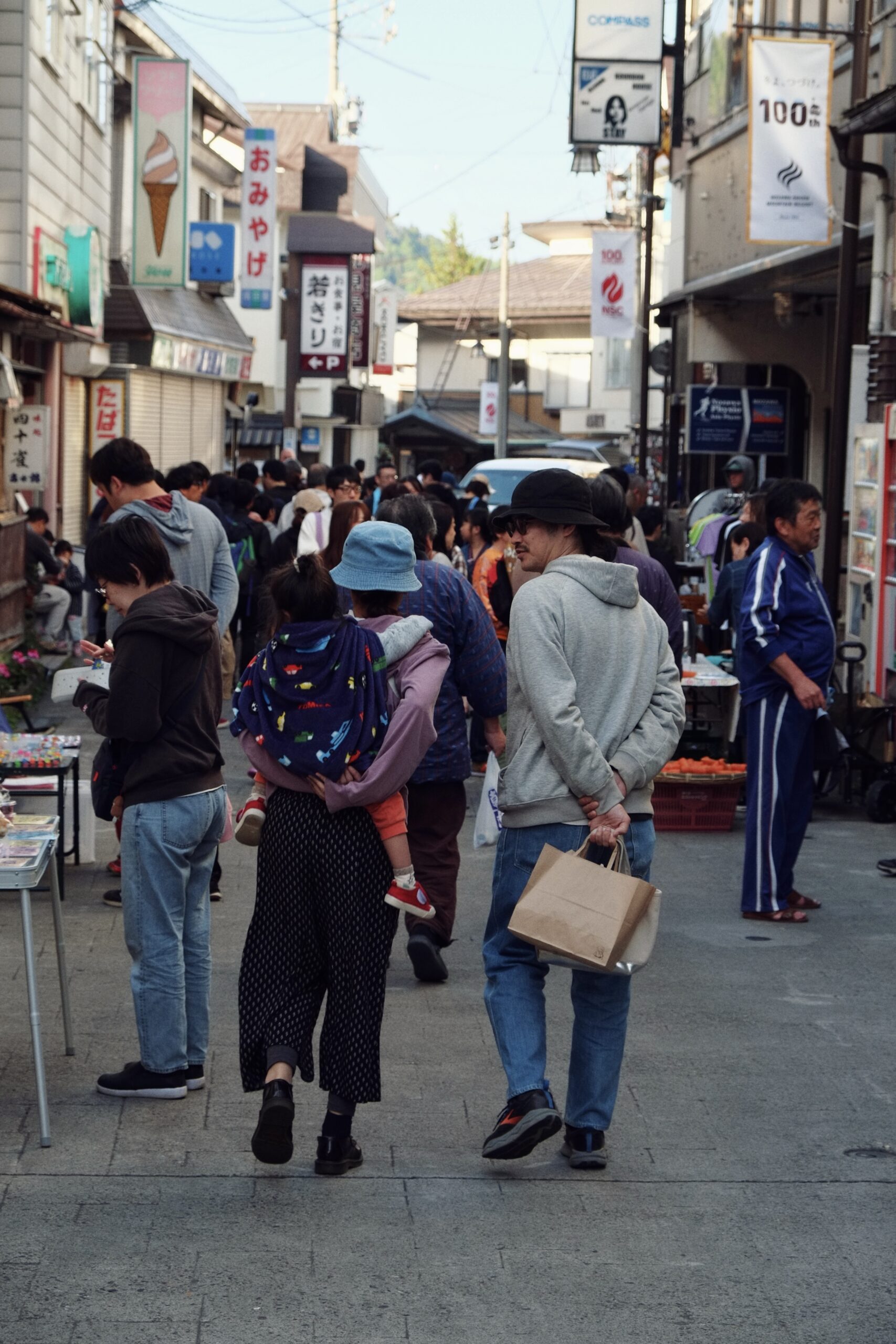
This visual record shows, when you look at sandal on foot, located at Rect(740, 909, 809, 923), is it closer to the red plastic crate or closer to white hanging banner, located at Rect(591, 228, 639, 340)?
the red plastic crate

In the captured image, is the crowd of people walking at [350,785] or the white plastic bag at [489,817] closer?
the crowd of people walking at [350,785]

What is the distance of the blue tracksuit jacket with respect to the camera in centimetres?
779

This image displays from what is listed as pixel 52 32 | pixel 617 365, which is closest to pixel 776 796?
pixel 52 32

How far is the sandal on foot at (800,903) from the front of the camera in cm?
813

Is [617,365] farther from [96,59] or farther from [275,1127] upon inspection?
[275,1127]

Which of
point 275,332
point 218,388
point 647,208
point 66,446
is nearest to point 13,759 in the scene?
point 66,446

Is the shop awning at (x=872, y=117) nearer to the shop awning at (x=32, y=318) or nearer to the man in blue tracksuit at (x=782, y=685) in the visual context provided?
the man in blue tracksuit at (x=782, y=685)

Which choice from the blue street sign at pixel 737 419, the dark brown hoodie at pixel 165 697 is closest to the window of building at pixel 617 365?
the blue street sign at pixel 737 419

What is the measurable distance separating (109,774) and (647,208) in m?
22.0

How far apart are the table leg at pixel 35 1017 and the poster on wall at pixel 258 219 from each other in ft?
87.7

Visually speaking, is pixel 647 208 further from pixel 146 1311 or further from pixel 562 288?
pixel 562 288

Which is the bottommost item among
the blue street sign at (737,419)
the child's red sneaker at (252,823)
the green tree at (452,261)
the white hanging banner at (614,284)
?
the child's red sneaker at (252,823)

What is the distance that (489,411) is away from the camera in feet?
173

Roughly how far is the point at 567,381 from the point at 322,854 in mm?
55784
